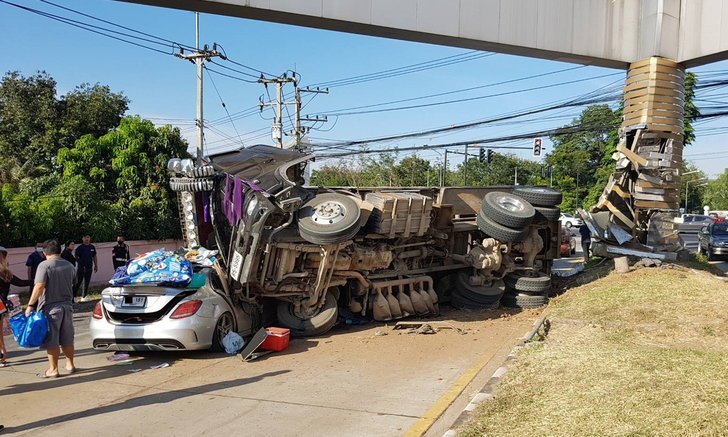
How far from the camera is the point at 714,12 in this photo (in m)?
12.5

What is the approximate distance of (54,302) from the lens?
6.92 metres

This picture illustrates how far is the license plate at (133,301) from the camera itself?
24.7 feet

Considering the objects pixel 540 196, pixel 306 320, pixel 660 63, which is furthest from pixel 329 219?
pixel 660 63

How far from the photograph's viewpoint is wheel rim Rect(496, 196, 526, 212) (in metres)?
10.9

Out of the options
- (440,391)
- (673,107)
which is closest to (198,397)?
(440,391)

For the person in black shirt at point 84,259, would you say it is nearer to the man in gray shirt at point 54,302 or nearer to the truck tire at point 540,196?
the man in gray shirt at point 54,302

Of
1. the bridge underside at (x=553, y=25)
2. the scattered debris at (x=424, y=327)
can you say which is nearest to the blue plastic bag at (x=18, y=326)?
the scattered debris at (x=424, y=327)

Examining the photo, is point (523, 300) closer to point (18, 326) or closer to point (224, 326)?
point (224, 326)

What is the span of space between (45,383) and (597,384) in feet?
19.2

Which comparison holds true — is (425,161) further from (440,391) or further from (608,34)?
(440,391)

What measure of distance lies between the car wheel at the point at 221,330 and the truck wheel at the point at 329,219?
151 cm

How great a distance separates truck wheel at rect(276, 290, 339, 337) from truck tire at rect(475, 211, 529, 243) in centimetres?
326

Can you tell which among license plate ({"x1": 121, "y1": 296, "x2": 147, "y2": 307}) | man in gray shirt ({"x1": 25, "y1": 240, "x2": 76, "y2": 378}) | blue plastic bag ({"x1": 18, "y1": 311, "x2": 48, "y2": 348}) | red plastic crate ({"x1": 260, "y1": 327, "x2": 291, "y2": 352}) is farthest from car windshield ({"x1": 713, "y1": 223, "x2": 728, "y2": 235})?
blue plastic bag ({"x1": 18, "y1": 311, "x2": 48, "y2": 348})

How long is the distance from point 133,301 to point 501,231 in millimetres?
6076
